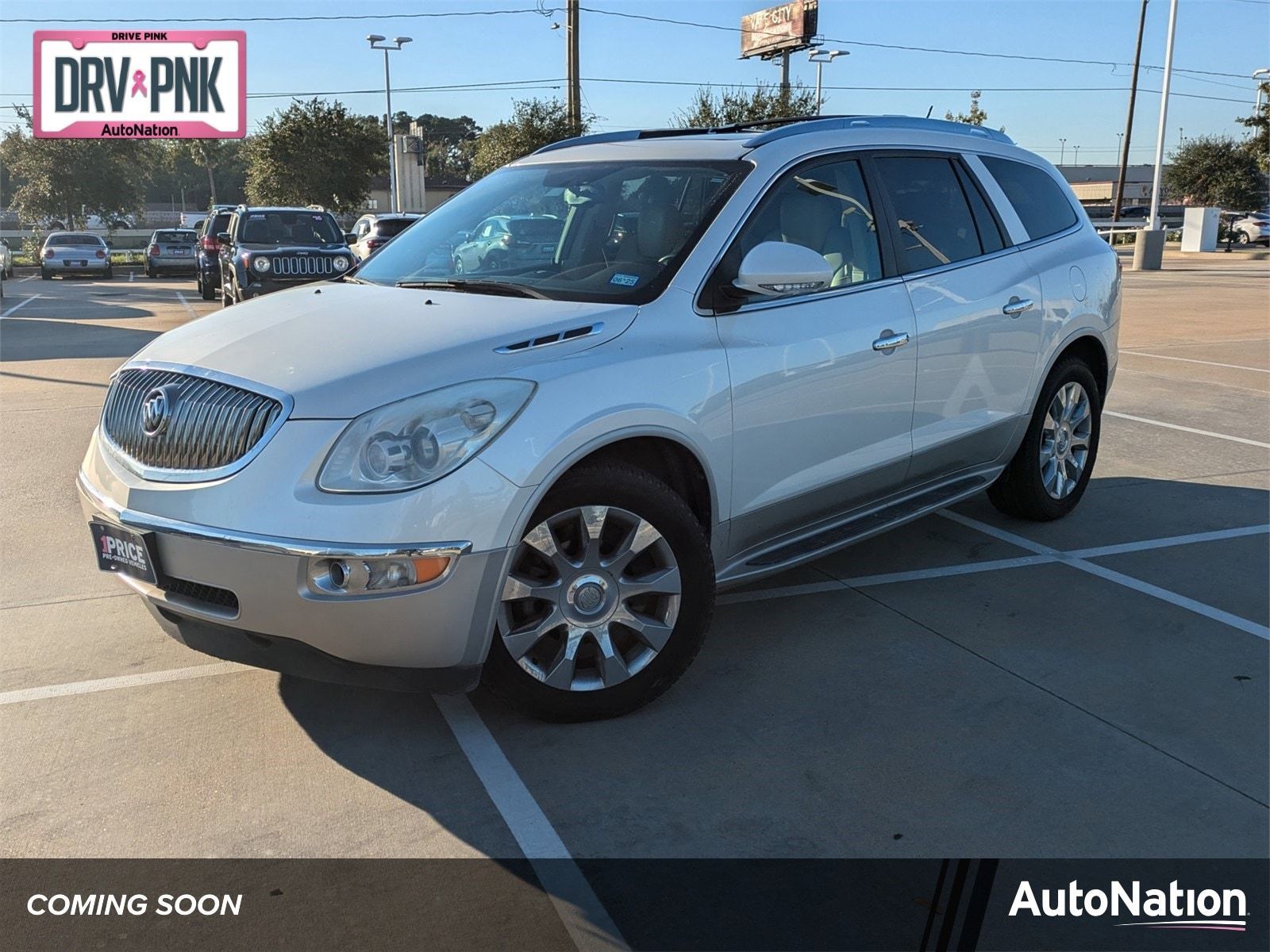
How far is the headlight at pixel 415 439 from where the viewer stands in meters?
3.16

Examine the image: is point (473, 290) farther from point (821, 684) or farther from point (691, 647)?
point (821, 684)

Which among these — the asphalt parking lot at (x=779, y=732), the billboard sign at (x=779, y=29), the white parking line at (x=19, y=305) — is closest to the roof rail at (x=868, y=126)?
the asphalt parking lot at (x=779, y=732)

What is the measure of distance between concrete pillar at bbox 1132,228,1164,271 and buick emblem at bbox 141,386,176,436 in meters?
31.4

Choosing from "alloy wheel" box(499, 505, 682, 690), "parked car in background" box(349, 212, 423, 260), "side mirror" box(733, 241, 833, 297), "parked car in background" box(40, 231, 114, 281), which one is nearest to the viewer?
"alloy wheel" box(499, 505, 682, 690)

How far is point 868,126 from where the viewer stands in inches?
191

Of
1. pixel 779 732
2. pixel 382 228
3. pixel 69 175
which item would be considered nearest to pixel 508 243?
pixel 779 732

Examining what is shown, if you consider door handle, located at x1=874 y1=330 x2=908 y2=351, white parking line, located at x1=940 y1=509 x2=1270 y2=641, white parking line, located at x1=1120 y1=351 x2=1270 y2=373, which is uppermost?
door handle, located at x1=874 y1=330 x2=908 y2=351

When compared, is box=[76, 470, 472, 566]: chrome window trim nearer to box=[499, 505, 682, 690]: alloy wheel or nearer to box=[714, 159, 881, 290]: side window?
box=[499, 505, 682, 690]: alloy wheel

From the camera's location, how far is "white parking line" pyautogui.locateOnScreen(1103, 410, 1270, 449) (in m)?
8.12

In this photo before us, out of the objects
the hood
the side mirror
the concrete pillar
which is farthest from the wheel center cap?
the concrete pillar

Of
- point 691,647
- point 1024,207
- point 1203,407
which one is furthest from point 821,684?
point 1203,407

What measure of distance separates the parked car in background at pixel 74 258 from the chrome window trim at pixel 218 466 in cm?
3200

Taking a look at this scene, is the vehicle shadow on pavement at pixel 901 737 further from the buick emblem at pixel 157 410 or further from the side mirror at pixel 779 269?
the side mirror at pixel 779 269

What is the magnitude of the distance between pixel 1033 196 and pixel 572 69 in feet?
77.9
